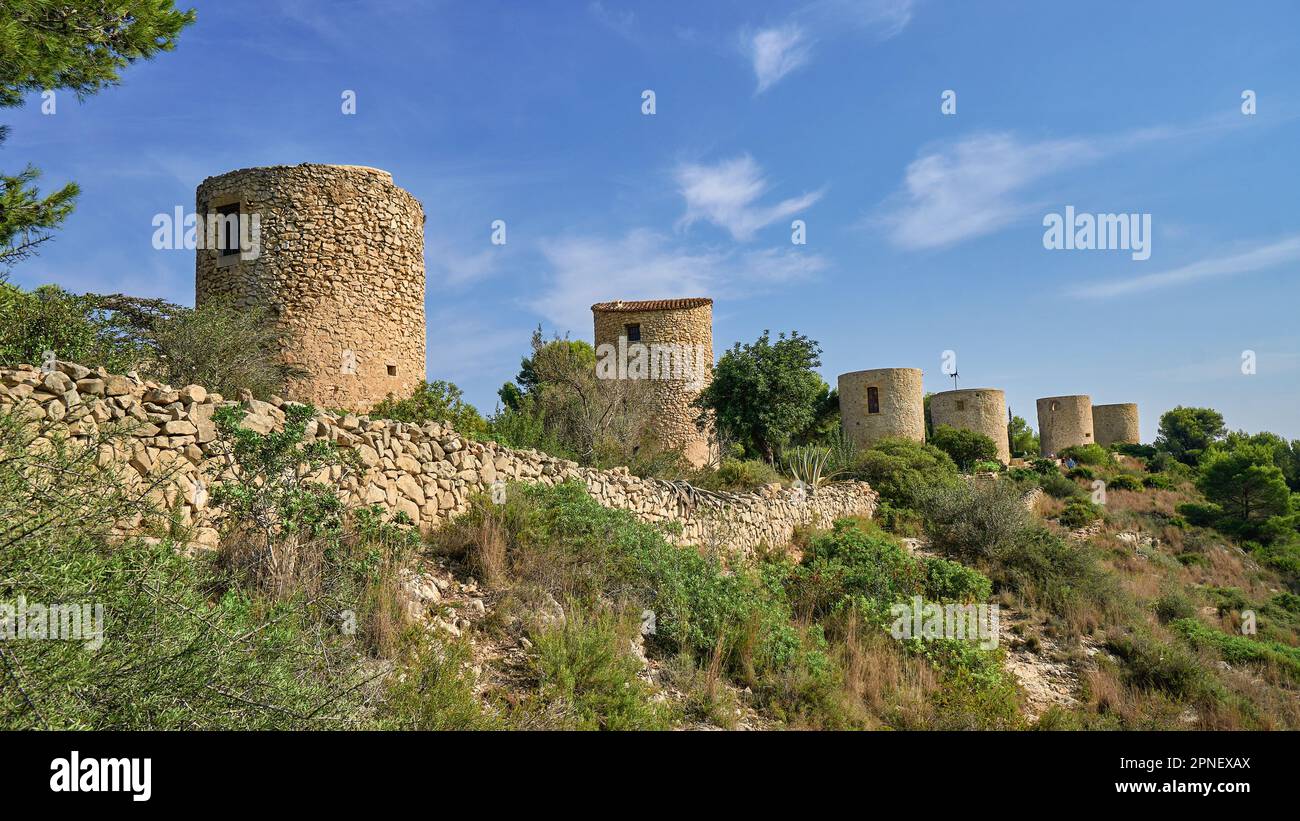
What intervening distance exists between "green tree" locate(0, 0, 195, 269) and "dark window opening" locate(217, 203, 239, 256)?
5031 millimetres

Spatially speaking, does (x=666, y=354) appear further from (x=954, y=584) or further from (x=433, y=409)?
(x=954, y=584)

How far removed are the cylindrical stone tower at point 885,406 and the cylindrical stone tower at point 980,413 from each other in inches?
132

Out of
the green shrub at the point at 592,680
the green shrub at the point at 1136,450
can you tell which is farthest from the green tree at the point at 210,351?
the green shrub at the point at 1136,450

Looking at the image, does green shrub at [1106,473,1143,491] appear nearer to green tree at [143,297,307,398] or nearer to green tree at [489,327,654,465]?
green tree at [489,327,654,465]

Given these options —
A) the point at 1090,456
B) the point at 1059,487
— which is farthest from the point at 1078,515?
the point at 1090,456

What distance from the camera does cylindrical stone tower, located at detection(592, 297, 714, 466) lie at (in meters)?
24.3

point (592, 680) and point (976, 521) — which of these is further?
point (976, 521)

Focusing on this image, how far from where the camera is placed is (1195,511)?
23.6 m

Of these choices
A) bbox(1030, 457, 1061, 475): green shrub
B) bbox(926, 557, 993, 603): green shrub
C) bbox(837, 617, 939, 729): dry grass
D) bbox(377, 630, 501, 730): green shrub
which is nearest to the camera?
bbox(377, 630, 501, 730): green shrub

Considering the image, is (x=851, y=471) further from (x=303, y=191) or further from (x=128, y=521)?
(x=128, y=521)

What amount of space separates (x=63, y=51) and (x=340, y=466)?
486 cm

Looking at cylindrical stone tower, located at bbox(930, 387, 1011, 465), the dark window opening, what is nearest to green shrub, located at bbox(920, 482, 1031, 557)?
the dark window opening

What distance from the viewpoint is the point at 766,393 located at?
20125 millimetres

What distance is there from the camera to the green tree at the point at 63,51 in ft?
21.3
